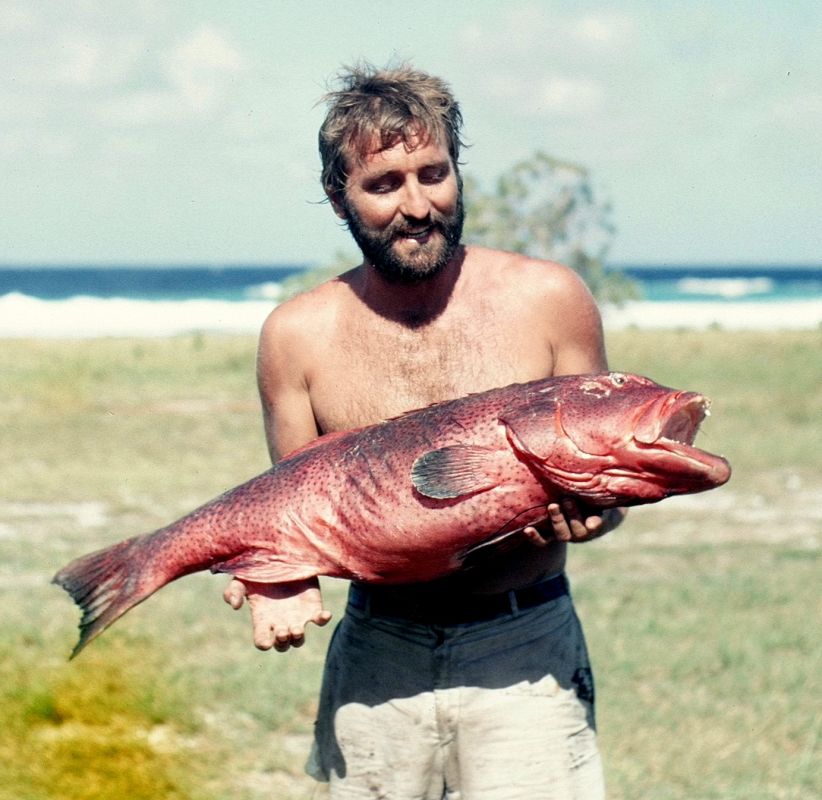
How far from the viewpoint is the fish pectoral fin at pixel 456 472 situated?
2.86 m

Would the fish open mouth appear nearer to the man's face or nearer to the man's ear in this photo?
the man's face

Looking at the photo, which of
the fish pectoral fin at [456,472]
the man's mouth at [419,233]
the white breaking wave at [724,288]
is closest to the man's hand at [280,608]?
the fish pectoral fin at [456,472]

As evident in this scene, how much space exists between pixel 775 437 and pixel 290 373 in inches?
559

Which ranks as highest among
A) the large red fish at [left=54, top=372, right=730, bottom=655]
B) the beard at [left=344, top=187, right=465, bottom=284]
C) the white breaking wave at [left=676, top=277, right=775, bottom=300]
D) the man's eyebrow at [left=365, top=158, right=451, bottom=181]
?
the white breaking wave at [left=676, top=277, right=775, bottom=300]

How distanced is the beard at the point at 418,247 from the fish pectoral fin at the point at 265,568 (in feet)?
2.70

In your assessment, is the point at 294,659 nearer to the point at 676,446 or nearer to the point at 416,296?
the point at 416,296

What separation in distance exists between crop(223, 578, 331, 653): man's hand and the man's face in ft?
2.92

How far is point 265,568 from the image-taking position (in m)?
3.14

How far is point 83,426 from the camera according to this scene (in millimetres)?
18594

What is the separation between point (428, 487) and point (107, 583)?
3.24 ft

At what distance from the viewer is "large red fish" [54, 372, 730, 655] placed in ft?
9.27

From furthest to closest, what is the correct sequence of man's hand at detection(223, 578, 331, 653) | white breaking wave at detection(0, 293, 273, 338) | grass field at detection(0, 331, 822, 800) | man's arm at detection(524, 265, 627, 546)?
white breaking wave at detection(0, 293, 273, 338) < grass field at detection(0, 331, 822, 800) < man's arm at detection(524, 265, 627, 546) < man's hand at detection(223, 578, 331, 653)

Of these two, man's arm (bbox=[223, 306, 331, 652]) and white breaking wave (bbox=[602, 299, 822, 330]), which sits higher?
white breaking wave (bbox=[602, 299, 822, 330])

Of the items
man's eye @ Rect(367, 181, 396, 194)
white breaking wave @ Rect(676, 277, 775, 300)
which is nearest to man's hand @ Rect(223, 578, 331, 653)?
man's eye @ Rect(367, 181, 396, 194)
